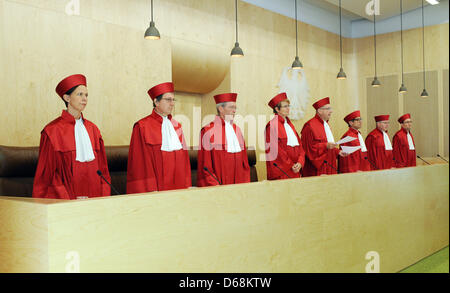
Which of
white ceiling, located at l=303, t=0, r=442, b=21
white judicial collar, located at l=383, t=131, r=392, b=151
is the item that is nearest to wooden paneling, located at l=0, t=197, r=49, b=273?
white judicial collar, located at l=383, t=131, r=392, b=151

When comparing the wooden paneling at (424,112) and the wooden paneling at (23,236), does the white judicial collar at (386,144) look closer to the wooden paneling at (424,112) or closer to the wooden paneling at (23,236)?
the wooden paneling at (424,112)

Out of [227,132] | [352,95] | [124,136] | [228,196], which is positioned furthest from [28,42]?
[352,95]

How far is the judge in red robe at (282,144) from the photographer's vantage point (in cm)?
482

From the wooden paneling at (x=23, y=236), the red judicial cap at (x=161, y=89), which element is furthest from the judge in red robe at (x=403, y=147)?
the wooden paneling at (x=23, y=236)

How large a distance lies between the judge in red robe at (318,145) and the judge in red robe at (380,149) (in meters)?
1.76

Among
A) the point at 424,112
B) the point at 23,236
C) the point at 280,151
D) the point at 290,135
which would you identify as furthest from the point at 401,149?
the point at 23,236

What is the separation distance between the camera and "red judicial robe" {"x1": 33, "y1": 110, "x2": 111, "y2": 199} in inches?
119

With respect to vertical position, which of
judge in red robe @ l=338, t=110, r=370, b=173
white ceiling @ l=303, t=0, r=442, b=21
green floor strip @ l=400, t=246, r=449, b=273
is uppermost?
white ceiling @ l=303, t=0, r=442, b=21

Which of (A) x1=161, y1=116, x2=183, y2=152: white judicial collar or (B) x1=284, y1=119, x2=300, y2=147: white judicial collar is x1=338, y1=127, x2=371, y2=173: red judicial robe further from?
(A) x1=161, y1=116, x2=183, y2=152: white judicial collar

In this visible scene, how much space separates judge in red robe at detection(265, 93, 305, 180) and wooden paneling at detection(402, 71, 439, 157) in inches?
203

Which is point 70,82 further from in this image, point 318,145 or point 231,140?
point 318,145

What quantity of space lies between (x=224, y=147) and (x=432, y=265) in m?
2.56

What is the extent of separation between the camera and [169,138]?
3660mm

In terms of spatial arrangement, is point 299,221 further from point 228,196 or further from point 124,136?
point 124,136
